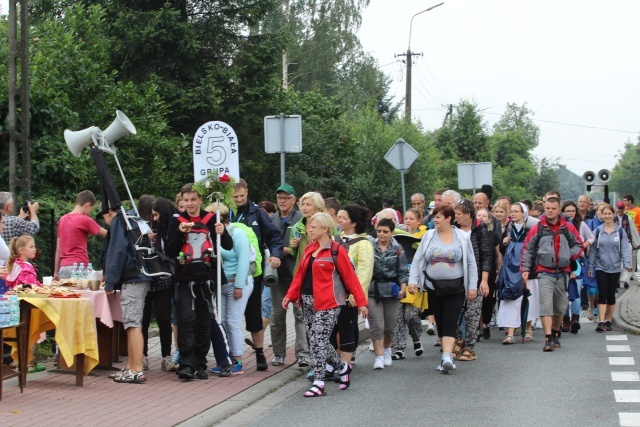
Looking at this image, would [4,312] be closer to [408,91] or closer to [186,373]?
[186,373]

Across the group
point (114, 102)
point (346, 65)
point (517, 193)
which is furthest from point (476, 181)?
point (517, 193)

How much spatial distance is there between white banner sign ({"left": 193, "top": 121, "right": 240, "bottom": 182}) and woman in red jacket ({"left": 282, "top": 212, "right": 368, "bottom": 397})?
12.6 ft

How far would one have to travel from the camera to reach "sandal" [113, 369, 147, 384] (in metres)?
10.2

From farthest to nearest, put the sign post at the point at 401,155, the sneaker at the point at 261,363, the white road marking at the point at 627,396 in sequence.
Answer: the sign post at the point at 401,155 → the sneaker at the point at 261,363 → the white road marking at the point at 627,396

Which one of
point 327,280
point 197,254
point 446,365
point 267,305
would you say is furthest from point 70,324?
point 446,365

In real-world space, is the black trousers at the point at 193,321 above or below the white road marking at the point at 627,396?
above

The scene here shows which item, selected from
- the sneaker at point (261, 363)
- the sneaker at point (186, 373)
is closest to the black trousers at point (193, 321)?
the sneaker at point (186, 373)

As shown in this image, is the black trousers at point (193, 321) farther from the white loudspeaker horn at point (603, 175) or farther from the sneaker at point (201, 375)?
the white loudspeaker horn at point (603, 175)

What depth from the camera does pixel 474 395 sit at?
9.62m

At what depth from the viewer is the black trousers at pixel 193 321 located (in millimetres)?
10258

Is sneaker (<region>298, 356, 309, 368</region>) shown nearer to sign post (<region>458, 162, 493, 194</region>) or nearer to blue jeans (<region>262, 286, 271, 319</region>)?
blue jeans (<region>262, 286, 271, 319</region>)

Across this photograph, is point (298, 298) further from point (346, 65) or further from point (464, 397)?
point (346, 65)

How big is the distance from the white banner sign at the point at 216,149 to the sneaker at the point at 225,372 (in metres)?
3.59

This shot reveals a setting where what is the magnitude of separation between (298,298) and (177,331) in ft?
4.32
